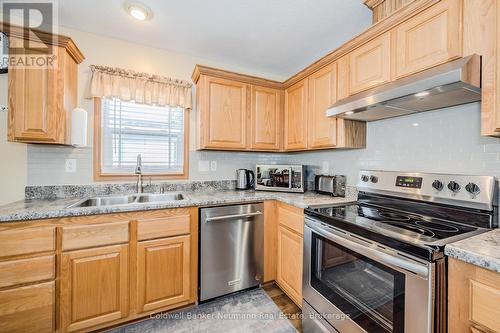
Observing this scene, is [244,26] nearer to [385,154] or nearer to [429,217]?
[385,154]

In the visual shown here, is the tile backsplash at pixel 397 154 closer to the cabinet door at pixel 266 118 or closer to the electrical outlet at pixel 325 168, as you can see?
the electrical outlet at pixel 325 168

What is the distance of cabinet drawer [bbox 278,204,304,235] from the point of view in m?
1.74

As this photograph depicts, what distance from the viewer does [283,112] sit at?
2.57 m

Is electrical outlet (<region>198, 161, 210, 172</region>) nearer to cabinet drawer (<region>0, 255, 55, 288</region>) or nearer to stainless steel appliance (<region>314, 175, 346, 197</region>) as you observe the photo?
stainless steel appliance (<region>314, 175, 346, 197</region>)

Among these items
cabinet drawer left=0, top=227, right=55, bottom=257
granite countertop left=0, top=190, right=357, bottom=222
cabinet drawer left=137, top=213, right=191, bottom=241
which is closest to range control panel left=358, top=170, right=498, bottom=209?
granite countertop left=0, top=190, right=357, bottom=222

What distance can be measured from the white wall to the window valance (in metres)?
0.61

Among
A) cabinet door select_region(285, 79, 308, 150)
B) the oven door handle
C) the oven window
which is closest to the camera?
the oven door handle

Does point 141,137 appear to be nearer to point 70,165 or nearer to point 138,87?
point 138,87

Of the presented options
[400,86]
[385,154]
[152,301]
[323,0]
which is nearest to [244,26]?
[323,0]

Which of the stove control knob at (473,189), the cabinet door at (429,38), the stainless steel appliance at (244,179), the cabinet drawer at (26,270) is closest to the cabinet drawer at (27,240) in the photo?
the cabinet drawer at (26,270)

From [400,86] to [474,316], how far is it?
42.6 inches

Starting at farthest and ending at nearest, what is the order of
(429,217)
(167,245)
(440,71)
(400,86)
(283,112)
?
1. (283,112)
2. (167,245)
3. (429,217)
4. (400,86)
5. (440,71)

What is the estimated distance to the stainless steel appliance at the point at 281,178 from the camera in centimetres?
230

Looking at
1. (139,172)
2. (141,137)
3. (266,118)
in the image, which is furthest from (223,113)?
(139,172)
